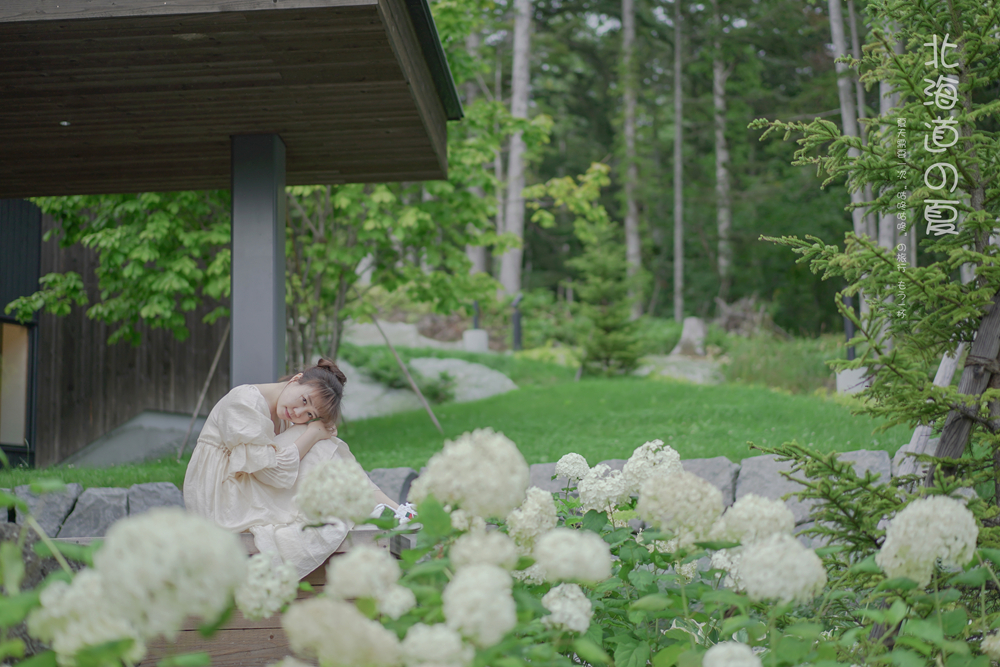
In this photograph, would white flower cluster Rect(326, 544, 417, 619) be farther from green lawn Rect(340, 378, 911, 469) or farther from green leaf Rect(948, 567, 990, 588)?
green lawn Rect(340, 378, 911, 469)

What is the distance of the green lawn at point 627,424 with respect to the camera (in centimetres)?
529

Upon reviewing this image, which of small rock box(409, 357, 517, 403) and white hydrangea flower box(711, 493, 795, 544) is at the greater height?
white hydrangea flower box(711, 493, 795, 544)

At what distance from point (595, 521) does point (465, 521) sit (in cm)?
68

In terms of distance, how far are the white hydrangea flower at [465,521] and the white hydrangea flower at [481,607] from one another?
0.30m

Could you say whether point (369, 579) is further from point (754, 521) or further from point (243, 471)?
point (243, 471)

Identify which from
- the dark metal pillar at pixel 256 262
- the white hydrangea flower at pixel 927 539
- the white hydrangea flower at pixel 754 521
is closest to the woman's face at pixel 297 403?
the dark metal pillar at pixel 256 262

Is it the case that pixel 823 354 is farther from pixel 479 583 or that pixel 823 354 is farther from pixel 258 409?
pixel 479 583

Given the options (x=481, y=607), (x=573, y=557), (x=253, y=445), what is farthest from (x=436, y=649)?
(x=253, y=445)

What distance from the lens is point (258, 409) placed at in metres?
2.79

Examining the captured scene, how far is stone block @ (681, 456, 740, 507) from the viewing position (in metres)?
4.64

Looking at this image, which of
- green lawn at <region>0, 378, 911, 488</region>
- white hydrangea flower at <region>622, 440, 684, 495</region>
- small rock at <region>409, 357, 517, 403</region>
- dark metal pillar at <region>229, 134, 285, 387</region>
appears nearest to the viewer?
white hydrangea flower at <region>622, 440, 684, 495</region>

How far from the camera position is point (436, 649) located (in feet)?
3.46

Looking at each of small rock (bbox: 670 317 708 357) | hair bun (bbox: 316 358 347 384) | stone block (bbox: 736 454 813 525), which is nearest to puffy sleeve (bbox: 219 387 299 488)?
hair bun (bbox: 316 358 347 384)

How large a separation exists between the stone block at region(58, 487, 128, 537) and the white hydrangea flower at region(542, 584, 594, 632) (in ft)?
13.4
